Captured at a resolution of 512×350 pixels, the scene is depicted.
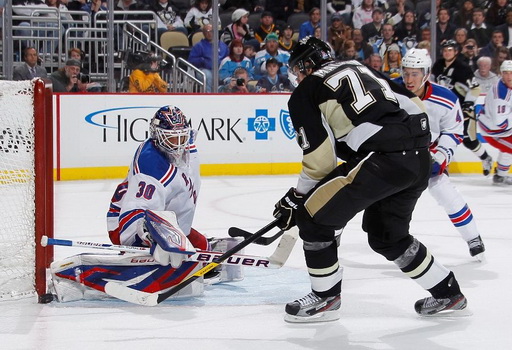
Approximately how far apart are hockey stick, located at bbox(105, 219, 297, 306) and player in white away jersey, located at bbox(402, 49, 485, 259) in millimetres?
1234

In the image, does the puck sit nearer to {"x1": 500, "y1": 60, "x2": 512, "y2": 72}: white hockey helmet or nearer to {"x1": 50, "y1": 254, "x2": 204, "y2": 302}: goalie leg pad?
{"x1": 50, "y1": 254, "x2": 204, "y2": 302}: goalie leg pad

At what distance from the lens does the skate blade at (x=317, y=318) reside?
336 cm

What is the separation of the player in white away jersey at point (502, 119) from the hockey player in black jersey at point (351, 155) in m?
4.58

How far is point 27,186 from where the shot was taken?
3.68m

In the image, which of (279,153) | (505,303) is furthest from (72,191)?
(505,303)

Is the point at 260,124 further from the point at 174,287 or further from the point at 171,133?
the point at 174,287

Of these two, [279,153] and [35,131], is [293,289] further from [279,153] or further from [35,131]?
[279,153]

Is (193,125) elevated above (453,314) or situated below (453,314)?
above

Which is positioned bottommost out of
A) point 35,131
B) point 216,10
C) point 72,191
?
point 72,191

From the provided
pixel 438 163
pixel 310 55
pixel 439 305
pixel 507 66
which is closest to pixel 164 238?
pixel 310 55

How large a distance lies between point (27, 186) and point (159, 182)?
529mm

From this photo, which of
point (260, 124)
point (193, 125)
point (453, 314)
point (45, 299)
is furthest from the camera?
point (260, 124)

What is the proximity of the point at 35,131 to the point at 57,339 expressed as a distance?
90 centimetres

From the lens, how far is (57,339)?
3127 millimetres
